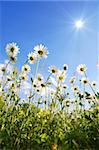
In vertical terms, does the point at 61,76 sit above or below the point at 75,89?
below

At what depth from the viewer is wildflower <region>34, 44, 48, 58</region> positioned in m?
5.31

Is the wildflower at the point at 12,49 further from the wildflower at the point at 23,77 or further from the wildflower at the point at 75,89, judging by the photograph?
the wildflower at the point at 75,89

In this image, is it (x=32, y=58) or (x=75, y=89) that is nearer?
(x=32, y=58)

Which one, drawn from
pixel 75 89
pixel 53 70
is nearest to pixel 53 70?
pixel 53 70

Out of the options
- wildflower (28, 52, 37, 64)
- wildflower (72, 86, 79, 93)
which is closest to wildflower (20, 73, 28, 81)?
wildflower (28, 52, 37, 64)

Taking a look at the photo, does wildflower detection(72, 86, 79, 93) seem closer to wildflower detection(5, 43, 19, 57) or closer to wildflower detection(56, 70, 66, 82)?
wildflower detection(56, 70, 66, 82)

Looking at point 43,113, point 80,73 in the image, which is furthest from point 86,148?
point 80,73

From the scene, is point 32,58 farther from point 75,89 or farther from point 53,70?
point 75,89

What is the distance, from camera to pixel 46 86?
5477 mm

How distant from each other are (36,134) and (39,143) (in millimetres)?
117

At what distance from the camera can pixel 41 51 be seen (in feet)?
17.6

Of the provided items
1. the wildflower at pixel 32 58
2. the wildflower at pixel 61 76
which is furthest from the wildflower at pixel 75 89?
the wildflower at pixel 32 58

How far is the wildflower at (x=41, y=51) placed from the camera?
5.31 metres

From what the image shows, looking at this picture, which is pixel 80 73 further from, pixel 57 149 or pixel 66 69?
pixel 57 149
